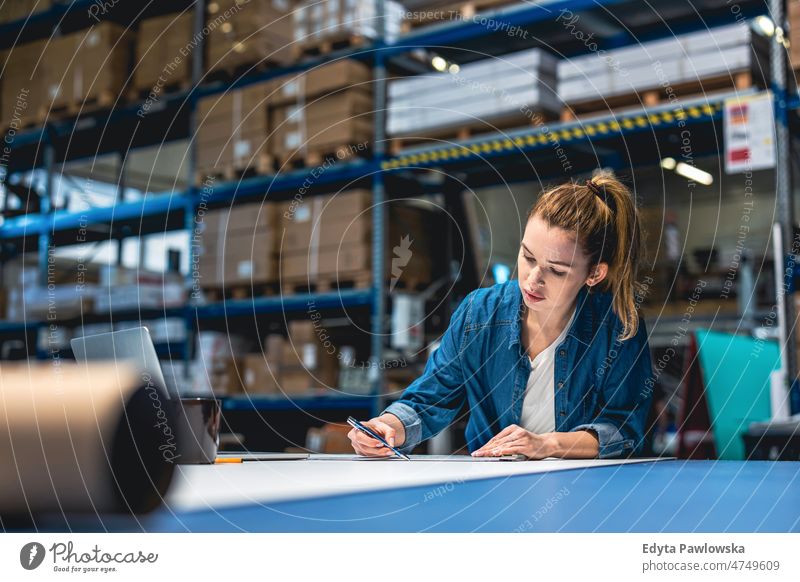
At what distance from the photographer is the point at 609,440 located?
1.59 metres

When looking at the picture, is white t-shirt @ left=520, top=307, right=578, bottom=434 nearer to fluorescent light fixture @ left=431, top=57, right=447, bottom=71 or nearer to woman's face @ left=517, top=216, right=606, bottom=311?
woman's face @ left=517, top=216, right=606, bottom=311

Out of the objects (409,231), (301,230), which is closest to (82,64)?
(301,230)

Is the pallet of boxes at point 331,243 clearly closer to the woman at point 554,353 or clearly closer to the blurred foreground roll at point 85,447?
the woman at point 554,353

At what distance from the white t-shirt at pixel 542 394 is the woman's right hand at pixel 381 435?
24 cm

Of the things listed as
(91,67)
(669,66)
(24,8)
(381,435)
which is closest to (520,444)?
(381,435)

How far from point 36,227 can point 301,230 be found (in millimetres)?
2302

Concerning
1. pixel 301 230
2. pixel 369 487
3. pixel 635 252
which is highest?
pixel 301 230

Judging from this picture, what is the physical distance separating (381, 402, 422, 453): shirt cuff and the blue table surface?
17.2 inches

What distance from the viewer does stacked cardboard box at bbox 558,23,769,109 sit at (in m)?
3.58

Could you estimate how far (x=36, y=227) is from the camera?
5.85 m

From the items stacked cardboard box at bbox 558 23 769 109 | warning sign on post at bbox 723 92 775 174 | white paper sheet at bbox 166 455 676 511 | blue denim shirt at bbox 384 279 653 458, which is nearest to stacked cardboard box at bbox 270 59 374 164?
stacked cardboard box at bbox 558 23 769 109

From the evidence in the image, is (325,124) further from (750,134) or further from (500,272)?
(500,272)
